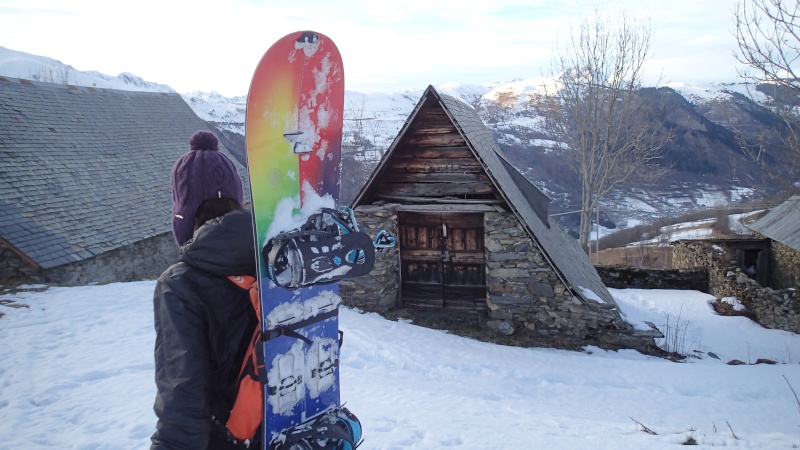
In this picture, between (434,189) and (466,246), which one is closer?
(434,189)

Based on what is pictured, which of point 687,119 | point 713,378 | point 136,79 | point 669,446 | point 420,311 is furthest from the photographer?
point 136,79

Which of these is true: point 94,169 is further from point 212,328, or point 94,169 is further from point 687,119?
point 687,119

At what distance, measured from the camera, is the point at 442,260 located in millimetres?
8961

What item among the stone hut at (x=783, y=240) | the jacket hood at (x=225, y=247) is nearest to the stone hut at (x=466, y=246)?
the jacket hood at (x=225, y=247)

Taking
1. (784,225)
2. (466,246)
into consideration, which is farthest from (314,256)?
(784,225)

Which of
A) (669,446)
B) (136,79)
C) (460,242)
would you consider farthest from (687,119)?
(136,79)

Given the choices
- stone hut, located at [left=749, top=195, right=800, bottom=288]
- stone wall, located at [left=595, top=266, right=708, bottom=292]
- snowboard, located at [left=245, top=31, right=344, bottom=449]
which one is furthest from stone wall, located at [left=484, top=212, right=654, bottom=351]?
stone hut, located at [left=749, top=195, right=800, bottom=288]

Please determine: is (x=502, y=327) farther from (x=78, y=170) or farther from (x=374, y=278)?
(x=78, y=170)

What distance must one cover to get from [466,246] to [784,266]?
12748mm

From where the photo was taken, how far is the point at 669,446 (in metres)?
3.79

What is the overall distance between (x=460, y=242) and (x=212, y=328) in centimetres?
735

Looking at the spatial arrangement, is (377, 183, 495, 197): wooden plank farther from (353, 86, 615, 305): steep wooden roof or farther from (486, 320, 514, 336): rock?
(486, 320, 514, 336): rock

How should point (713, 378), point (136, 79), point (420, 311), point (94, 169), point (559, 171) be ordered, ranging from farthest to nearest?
point (136, 79), point (559, 171), point (94, 169), point (420, 311), point (713, 378)

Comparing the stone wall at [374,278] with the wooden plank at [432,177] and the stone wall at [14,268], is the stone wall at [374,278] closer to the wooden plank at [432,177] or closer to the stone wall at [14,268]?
the wooden plank at [432,177]
